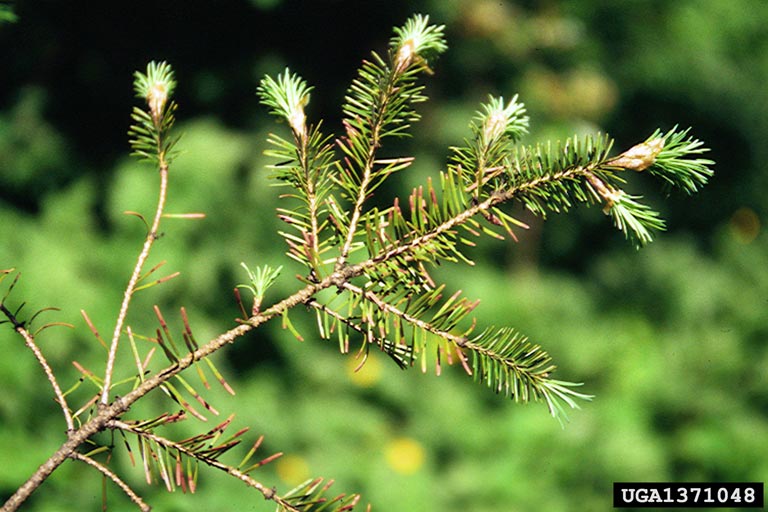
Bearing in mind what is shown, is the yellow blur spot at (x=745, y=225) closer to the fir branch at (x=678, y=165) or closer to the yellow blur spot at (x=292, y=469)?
the yellow blur spot at (x=292, y=469)

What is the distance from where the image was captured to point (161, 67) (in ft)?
2.51

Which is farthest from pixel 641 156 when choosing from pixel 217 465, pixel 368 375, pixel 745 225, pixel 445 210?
pixel 745 225

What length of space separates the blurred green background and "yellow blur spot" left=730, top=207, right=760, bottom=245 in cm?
7

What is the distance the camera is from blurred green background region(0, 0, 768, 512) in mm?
2359

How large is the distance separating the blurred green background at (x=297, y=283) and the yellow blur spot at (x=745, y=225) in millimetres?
67

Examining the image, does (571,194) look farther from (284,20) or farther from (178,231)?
(284,20)

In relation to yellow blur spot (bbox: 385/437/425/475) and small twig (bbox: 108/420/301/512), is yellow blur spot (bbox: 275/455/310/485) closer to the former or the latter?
yellow blur spot (bbox: 385/437/425/475)

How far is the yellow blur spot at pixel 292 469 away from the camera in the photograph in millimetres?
2543

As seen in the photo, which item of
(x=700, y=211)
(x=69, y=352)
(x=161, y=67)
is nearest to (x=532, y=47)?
(x=700, y=211)

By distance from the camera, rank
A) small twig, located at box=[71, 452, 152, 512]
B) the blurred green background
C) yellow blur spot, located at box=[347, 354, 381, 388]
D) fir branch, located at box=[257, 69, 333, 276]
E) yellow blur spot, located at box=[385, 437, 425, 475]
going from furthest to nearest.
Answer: yellow blur spot, located at box=[347, 354, 381, 388], yellow blur spot, located at box=[385, 437, 425, 475], the blurred green background, fir branch, located at box=[257, 69, 333, 276], small twig, located at box=[71, 452, 152, 512]

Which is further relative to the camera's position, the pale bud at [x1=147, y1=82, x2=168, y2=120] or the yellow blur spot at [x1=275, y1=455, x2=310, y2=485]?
the yellow blur spot at [x1=275, y1=455, x2=310, y2=485]

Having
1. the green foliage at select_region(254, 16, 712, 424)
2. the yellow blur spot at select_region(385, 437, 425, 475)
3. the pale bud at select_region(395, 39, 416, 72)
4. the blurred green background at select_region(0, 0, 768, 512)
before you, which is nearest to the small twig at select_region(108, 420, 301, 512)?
the green foliage at select_region(254, 16, 712, 424)

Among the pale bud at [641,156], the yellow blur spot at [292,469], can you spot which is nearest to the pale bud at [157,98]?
the pale bud at [641,156]

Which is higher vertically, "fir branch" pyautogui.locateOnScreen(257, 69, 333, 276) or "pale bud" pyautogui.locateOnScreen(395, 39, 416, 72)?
"pale bud" pyautogui.locateOnScreen(395, 39, 416, 72)
